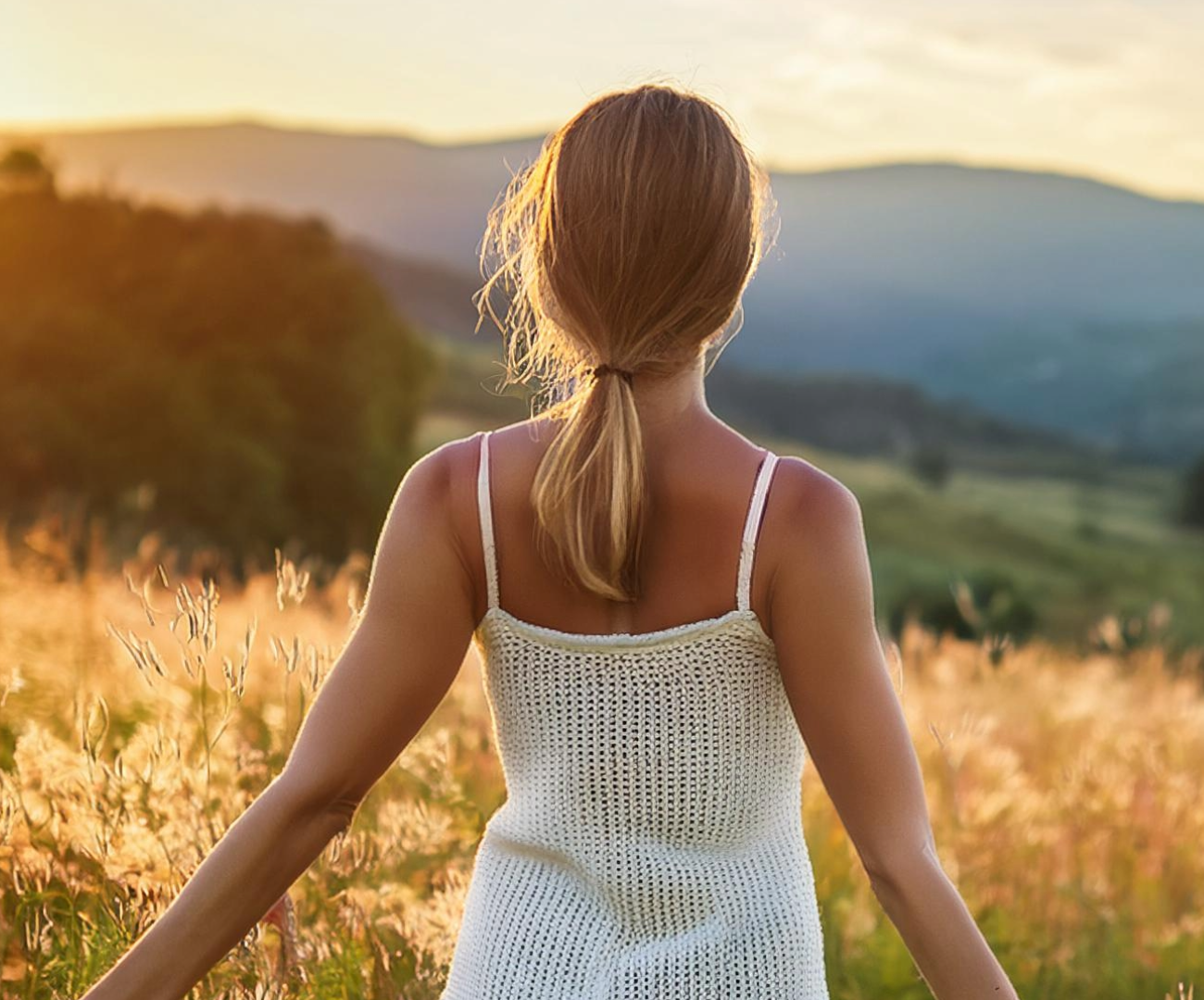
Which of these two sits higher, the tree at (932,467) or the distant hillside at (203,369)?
the distant hillside at (203,369)

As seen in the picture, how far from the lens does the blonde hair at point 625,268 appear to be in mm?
1608

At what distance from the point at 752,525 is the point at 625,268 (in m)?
0.35

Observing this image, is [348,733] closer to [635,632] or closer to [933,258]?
[635,632]

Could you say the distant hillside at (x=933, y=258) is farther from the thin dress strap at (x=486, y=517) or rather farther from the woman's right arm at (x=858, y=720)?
the woman's right arm at (x=858, y=720)

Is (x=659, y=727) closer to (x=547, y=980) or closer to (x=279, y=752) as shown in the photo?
(x=547, y=980)

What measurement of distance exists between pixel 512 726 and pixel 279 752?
1131 millimetres

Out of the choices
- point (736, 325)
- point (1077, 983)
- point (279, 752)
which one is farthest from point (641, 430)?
point (1077, 983)

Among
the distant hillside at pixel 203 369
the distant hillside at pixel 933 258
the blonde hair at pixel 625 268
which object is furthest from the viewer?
the distant hillside at pixel 933 258

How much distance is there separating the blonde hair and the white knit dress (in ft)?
0.43

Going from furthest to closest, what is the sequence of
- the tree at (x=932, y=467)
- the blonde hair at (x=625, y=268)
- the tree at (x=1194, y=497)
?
the tree at (x=932, y=467) → the tree at (x=1194, y=497) → the blonde hair at (x=625, y=268)

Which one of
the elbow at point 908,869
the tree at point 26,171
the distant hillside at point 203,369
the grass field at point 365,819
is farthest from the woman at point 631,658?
the tree at point 26,171

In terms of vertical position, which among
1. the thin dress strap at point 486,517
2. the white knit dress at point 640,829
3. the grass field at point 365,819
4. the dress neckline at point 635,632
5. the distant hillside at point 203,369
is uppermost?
the thin dress strap at point 486,517

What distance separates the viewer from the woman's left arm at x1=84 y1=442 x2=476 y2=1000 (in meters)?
1.74

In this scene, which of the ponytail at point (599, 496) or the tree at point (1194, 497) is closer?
the ponytail at point (599, 496)
